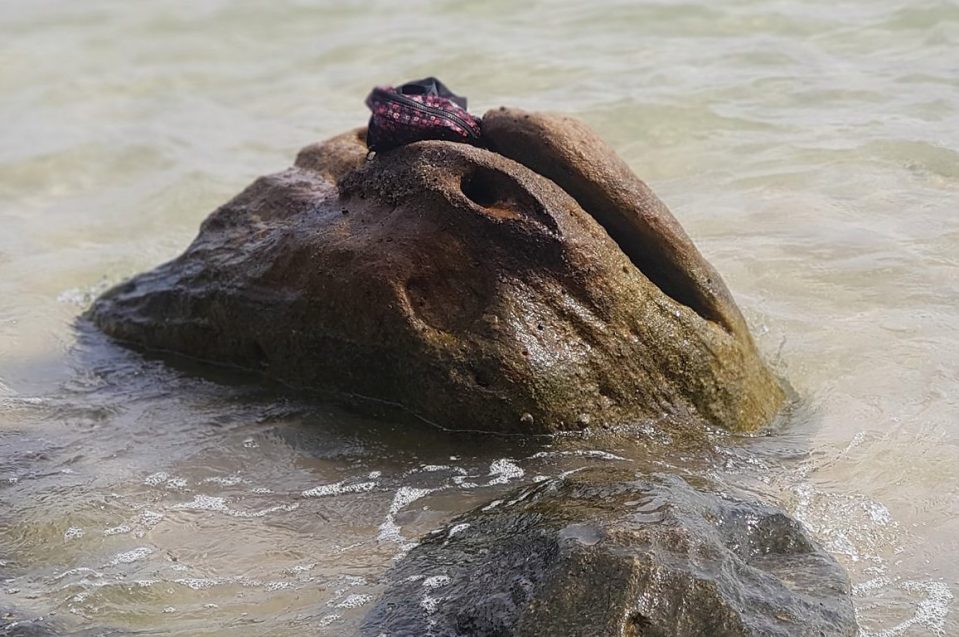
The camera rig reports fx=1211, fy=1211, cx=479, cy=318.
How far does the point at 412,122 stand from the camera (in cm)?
577

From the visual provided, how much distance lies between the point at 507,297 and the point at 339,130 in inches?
235

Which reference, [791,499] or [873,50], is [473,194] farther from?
[873,50]

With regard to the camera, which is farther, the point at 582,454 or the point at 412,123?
the point at 412,123

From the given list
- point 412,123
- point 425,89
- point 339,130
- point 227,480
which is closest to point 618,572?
point 227,480

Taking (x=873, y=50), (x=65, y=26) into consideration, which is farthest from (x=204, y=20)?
(x=873, y=50)

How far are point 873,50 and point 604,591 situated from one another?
9251mm

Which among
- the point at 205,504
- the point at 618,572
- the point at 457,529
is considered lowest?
the point at 205,504

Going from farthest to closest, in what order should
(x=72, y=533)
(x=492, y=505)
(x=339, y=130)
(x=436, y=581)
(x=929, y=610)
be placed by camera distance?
(x=339, y=130)
(x=72, y=533)
(x=492, y=505)
(x=929, y=610)
(x=436, y=581)

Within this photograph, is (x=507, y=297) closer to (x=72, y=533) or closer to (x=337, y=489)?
(x=337, y=489)

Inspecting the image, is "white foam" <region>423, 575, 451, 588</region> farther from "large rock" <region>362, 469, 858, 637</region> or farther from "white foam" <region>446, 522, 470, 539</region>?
"white foam" <region>446, 522, 470, 539</region>

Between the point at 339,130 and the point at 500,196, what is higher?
the point at 500,196

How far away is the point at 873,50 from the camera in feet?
37.0

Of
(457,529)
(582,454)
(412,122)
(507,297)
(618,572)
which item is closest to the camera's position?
(618,572)

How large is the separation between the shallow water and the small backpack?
133cm
